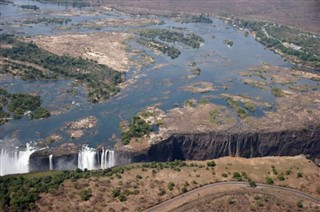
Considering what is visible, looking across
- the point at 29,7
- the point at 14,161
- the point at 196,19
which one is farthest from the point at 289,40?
the point at 14,161

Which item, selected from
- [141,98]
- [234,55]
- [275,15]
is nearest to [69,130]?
[141,98]

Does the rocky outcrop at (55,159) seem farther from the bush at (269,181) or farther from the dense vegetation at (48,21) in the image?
the dense vegetation at (48,21)

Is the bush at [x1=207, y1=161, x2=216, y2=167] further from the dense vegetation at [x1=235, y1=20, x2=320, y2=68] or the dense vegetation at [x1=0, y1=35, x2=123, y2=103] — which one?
the dense vegetation at [x1=235, y1=20, x2=320, y2=68]

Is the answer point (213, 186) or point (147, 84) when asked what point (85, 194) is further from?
point (147, 84)

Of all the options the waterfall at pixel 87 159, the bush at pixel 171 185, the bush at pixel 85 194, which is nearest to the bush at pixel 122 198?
the bush at pixel 85 194

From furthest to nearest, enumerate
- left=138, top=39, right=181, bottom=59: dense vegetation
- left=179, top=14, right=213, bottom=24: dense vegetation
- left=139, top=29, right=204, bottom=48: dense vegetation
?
left=179, top=14, right=213, bottom=24: dense vegetation → left=139, top=29, right=204, bottom=48: dense vegetation → left=138, top=39, right=181, bottom=59: dense vegetation

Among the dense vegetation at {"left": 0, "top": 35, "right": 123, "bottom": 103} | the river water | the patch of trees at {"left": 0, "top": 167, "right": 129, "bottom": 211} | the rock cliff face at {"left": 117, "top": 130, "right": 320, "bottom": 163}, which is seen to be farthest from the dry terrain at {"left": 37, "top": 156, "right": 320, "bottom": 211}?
the dense vegetation at {"left": 0, "top": 35, "right": 123, "bottom": 103}
